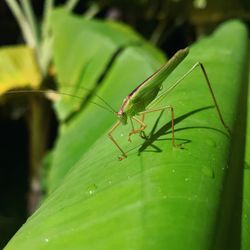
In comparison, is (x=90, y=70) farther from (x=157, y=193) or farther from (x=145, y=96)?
(x=157, y=193)

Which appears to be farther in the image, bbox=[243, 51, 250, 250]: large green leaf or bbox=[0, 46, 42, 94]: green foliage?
bbox=[0, 46, 42, 94]: green foliage

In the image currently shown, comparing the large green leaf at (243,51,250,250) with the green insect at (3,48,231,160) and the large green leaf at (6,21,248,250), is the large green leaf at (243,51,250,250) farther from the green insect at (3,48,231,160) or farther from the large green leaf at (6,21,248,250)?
the green insect at (3,48,231,160)

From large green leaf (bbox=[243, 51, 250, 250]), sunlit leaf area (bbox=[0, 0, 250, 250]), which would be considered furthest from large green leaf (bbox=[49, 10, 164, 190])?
large green leaf (bbox=[243, 51, 250, 250])

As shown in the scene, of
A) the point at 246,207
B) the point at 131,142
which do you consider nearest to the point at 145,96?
the point at 131,142

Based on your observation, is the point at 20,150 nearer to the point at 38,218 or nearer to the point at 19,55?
the point at 19,55

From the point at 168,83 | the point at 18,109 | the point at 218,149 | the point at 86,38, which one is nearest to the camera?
the point at 218,149

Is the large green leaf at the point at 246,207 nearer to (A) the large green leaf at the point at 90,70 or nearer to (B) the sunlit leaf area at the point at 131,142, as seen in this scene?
(B) the sunlit leaf area at the point at 131,142

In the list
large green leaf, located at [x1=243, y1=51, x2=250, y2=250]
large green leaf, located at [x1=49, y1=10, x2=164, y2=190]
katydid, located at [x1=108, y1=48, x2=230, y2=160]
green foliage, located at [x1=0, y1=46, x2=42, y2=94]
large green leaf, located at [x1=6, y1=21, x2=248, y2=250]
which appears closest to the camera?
large green leaf, located at [x1=6, y1=21, x2=248, y2=250]

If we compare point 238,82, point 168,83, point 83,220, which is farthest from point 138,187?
point 238,82
